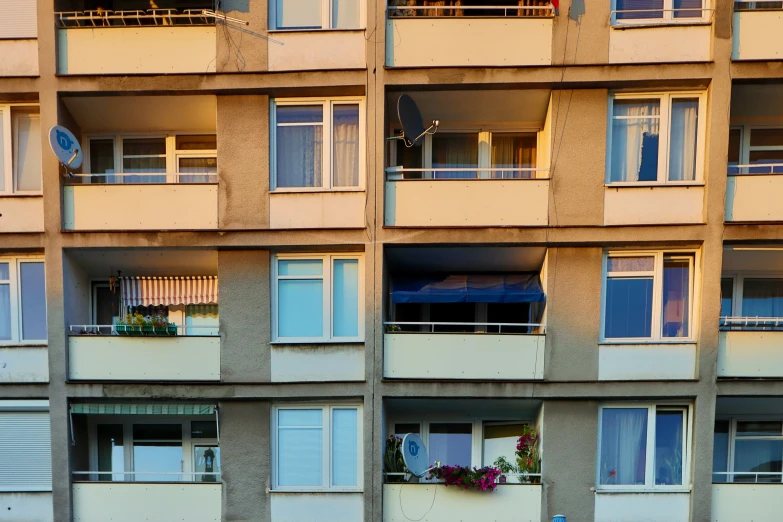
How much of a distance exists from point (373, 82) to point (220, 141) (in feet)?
9.28

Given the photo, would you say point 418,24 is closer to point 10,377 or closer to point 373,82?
point 373,82

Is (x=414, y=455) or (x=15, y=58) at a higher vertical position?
(x=15, y=58)

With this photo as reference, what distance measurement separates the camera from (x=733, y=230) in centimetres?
956

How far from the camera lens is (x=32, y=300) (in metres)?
10.4

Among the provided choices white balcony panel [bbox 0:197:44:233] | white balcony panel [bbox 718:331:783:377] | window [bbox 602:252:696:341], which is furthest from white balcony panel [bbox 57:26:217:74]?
Answer: white balcony panel [bbox 718:331:783:377]

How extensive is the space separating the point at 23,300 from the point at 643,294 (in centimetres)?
1100

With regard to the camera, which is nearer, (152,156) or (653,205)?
(653,205)

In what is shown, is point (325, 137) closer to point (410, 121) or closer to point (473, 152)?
point (410, 121)

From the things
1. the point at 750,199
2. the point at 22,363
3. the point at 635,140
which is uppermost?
the point at 635,140

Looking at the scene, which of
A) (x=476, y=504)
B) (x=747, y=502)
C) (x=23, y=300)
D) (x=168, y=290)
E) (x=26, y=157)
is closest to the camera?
(x=747, y=502)

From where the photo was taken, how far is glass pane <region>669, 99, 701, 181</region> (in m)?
9.90

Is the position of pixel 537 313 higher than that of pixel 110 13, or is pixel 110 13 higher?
pixel 110 13

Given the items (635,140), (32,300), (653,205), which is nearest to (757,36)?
(635,140)

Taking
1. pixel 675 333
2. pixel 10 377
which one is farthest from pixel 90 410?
pixel 675 333
